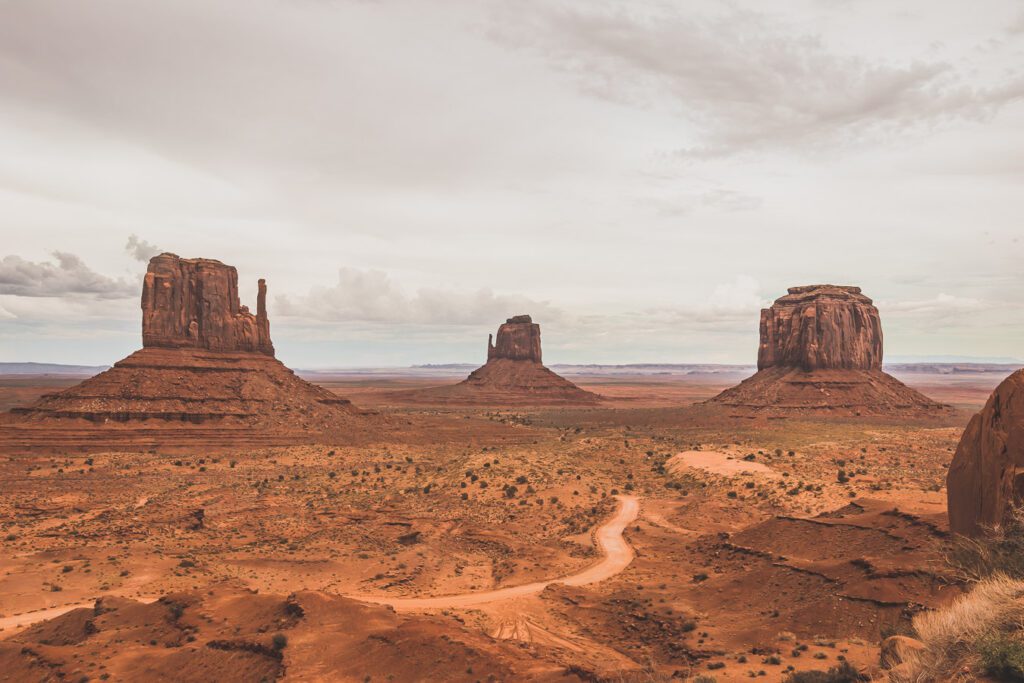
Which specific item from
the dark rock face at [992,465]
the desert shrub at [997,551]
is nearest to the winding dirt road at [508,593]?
the dark rock face at [992,465]

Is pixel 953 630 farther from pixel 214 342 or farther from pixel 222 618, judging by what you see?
pixel 214 342

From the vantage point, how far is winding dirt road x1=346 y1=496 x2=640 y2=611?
24000mm

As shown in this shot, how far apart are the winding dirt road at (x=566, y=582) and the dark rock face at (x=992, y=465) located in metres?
14.1

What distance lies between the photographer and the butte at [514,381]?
15938 centimetres

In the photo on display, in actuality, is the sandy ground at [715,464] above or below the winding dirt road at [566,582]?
above

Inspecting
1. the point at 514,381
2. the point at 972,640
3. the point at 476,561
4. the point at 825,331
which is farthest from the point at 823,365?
the point at 972,640

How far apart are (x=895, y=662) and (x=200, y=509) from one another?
127 ft

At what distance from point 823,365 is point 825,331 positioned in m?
5.87

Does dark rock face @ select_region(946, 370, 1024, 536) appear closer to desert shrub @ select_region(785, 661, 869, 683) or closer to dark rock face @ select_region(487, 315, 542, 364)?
desert shrub @ select_region(785, 661, 869, 683)

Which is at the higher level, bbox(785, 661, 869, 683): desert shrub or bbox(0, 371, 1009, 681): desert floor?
bbox(785, 661, 869, 683): desert shrub

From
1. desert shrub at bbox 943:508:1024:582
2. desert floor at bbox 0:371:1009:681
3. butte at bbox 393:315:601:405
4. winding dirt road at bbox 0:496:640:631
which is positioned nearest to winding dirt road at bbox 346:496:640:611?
winding dirt road at bbox 0:496:640:631

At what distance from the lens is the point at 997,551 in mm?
13328

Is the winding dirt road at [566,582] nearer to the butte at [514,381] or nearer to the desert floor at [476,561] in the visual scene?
the desert floor at [476,561]

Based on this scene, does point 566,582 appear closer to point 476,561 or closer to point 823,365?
point 476,561
